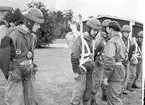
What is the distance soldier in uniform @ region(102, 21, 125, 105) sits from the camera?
3.52 metres

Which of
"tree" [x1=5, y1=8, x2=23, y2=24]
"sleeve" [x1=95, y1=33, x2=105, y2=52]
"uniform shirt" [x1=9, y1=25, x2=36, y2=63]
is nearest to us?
"uniform shirt" [x1=9, y1=25, x2=36, y2=63]

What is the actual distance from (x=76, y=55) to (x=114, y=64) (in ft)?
2.02

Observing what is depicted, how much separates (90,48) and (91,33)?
241 mm

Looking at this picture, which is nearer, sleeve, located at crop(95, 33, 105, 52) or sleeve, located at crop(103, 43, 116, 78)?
sleeve, located at crop(103, 43, 116, 78)

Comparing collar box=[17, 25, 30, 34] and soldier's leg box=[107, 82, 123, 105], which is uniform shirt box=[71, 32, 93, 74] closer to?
soldier's leg box=[107, 82, 123, 105]

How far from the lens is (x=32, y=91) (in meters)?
2.96

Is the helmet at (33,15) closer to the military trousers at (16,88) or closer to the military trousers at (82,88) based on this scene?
the military trousers at (16,88)

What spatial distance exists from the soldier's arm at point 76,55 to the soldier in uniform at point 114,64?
421 millimetres

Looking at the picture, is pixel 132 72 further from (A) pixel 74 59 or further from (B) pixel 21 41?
(B) pixel 21 41

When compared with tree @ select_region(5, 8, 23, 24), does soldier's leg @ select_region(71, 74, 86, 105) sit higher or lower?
lower

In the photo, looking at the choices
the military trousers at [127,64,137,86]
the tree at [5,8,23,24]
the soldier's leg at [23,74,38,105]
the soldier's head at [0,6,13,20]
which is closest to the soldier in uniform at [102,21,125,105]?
the soldier's leg at [23,74,38,105]

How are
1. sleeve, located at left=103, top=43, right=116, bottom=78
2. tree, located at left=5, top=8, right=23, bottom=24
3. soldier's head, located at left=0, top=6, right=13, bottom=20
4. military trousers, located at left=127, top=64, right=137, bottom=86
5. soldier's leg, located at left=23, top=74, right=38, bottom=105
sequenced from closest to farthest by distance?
soldier's leg, located at left=23, top=74, right=38, bottom=105 < sleeve, located at left=103, top=43, right=116, bottom=78 < soldier's head, located at left=0, top=6, right=13, bottom=20 < tree, located at left=5, top=8, right=23, bottom=24 < military trousers, located at left=127, top=64, right=137, bottom=86

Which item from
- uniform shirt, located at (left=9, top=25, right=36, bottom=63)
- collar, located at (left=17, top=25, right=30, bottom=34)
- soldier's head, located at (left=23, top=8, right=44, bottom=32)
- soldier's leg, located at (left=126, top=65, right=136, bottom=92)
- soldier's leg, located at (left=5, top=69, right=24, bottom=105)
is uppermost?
soldier's head, located at (left=23, top=8, right=44, bottom=32)

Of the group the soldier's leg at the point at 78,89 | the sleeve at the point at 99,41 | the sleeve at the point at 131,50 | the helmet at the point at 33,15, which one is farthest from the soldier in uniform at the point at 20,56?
the sleeve at the point at 131,50
